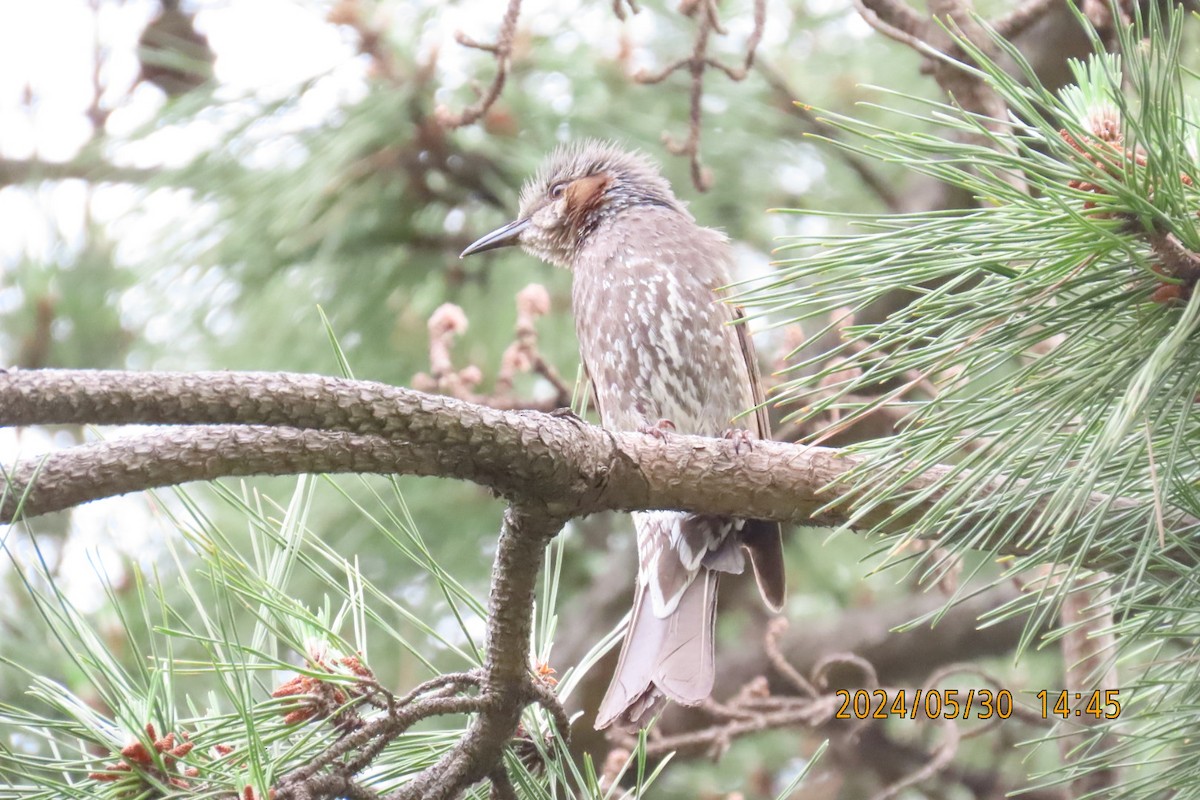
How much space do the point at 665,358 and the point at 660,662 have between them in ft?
2.62

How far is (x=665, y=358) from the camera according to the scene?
9.25 feet

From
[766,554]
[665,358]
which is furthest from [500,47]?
[766,554]

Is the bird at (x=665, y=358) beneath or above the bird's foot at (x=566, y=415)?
beneath

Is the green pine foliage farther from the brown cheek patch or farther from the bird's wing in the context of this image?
the brown cheek patch

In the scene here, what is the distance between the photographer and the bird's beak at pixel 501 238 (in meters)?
3.16

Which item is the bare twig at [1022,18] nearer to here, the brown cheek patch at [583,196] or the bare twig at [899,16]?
the bare twig at [899,16]

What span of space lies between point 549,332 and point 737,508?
2.09m

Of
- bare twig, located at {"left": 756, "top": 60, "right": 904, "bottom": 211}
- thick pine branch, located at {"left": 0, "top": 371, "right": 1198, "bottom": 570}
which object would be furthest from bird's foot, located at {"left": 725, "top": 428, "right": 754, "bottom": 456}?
bare twig, located at {"left": 756, "top": 60, "right": 904, "bottom": 211}

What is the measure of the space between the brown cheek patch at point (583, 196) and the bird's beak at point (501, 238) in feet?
0.43

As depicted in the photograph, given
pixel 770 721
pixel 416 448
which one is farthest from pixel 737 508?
pixel 770 721

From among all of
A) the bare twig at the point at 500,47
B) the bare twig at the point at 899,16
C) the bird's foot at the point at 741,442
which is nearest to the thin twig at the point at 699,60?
the bare twig at the point at 899,16

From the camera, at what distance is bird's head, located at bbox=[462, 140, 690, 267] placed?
3.21m

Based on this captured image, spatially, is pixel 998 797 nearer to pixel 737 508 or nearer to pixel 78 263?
pixel 737 508

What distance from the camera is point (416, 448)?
134 centimetres
